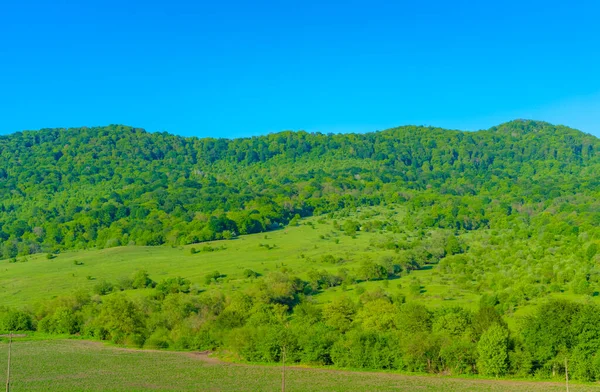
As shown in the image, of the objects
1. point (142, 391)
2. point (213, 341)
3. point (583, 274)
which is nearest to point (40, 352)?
point (213, 341)

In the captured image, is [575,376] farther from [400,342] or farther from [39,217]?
[39,217]

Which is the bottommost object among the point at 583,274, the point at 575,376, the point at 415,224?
the point at 575,376

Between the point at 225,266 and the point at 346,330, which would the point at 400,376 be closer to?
the point at 346,330

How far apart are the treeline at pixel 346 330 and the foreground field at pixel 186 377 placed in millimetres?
2744

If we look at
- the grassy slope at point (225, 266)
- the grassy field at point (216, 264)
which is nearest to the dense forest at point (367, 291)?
the grassy slope at point (225, 266)

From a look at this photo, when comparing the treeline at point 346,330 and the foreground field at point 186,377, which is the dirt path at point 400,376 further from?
the treeline at point 346,330

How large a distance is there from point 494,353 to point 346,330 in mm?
18852

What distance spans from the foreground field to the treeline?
9.00 ft

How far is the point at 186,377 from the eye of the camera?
5678cm

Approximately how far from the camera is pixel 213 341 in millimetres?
73375

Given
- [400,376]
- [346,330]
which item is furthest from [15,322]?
[400,376]

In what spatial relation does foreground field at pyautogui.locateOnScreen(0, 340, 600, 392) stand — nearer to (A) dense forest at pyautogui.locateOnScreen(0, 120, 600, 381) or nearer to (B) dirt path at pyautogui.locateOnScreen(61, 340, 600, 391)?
(B) dirt path at pyautogui.locateOnScreen(61, 340, 600, 391)

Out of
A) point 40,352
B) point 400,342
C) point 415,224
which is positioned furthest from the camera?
point 415,224

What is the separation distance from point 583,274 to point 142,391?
229ft
